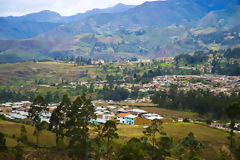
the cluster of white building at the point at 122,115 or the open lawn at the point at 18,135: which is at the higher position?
the open lawn at the point at 18,135

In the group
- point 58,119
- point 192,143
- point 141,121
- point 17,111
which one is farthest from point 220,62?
point 58,119

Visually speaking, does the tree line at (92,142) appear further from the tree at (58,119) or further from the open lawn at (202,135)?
the open lawn at (202,135)

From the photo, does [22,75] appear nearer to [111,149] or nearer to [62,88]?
[62,88]

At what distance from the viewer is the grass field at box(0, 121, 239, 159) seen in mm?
48031

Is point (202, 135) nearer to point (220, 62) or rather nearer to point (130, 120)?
point (130, 120)

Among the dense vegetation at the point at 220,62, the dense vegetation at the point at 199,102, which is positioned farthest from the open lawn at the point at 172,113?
the dense vegetation at the point at 220,62

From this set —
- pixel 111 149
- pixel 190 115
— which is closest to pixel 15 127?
pixel 111 149

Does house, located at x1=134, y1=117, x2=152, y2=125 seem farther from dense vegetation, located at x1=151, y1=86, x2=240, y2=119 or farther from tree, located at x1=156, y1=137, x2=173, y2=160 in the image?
tree, located at x1=156, y1=137, x2=173, y2=160

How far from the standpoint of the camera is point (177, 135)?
179 ft

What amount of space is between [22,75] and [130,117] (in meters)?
115

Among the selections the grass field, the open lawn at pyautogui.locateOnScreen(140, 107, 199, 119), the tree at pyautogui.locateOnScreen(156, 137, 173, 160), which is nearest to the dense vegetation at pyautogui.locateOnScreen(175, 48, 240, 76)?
the open lawn at pyautogui.locateOnScreen(140, 107, 199, 119)

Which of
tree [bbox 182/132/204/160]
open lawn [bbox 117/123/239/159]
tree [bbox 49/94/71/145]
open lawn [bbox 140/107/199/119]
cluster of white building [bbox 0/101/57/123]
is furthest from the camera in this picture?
open lawn [bbox 140/107/199/119]

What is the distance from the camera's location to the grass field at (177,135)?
48.0 meters

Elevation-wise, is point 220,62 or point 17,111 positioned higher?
point 220,62
